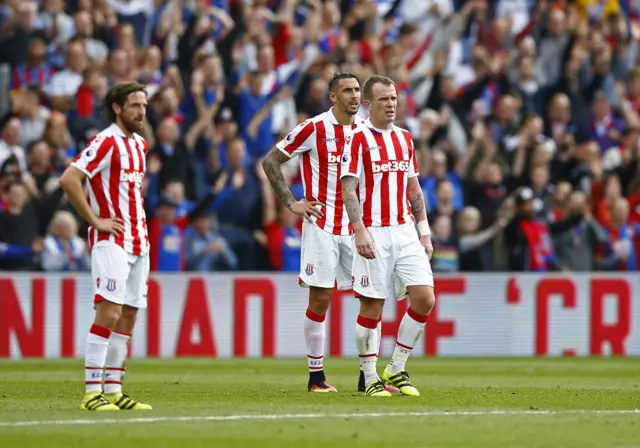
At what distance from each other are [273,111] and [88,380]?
34.8 feet

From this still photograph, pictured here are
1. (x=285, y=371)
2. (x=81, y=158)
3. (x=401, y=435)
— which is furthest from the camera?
(x=285, y=371)

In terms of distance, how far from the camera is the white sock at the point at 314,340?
11.4 meters

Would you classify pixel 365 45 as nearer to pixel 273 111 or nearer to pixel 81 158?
pixel 273 111

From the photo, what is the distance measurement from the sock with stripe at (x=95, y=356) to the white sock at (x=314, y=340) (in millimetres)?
2406

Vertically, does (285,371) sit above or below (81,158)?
below

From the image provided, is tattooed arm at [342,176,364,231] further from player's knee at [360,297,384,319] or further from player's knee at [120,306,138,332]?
player's knee at [120,306,138,332]

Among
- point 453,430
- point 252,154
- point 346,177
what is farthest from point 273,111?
point 453,430

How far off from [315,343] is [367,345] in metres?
0.61

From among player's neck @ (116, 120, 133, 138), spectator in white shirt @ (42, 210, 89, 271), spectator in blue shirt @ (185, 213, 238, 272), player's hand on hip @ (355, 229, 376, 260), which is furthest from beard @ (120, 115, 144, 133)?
spectator in blue shirt @ (185, 213, 238, 272)

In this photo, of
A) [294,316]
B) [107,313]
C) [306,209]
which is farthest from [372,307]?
[294,316]

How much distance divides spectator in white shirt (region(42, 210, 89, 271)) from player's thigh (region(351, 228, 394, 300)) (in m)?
7.31

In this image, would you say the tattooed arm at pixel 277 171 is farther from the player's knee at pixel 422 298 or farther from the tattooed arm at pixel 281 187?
the player's knee at pixel 422 298

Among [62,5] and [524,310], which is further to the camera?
[62,5]

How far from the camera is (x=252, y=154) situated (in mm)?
19250
